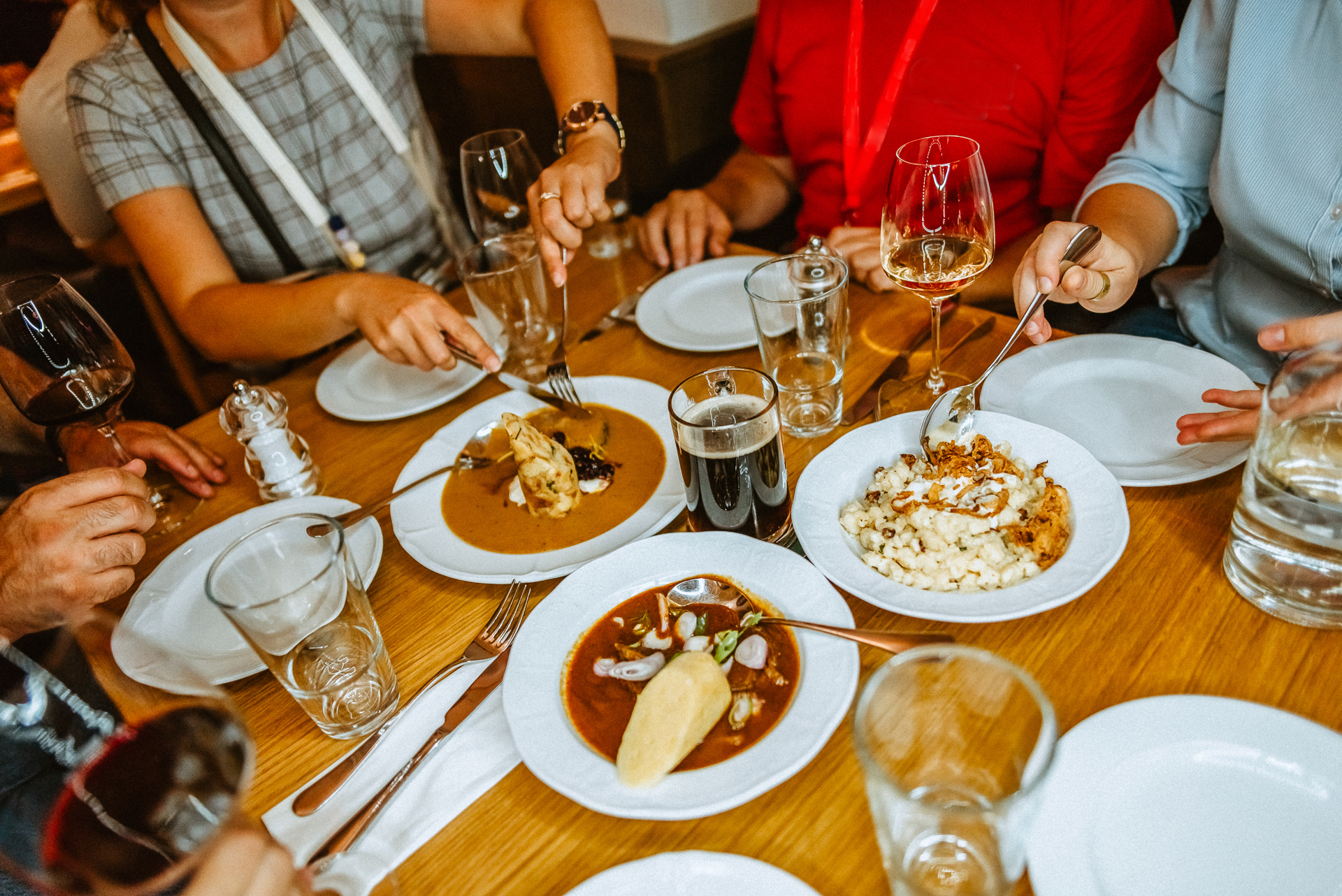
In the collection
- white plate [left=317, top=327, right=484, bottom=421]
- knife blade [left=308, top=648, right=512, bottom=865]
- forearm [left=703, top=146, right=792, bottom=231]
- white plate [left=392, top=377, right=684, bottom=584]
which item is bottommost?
forearm [left=703, top=146, right=792, bottom=231]

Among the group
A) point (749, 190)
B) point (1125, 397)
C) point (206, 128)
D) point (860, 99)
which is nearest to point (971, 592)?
point (1125, 397)

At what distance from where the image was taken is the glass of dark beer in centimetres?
105

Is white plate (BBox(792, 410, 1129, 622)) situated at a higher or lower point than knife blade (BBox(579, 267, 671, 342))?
higher

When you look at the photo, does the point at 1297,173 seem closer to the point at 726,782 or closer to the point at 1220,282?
the point at 1220,282

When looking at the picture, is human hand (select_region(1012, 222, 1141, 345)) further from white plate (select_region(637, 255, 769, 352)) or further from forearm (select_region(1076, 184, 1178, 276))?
white plate (select_region(637, 255, 769, 352))

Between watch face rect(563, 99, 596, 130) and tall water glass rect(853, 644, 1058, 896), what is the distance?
1743 mm

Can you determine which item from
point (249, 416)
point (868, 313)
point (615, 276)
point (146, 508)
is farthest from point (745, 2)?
point (146, 508)

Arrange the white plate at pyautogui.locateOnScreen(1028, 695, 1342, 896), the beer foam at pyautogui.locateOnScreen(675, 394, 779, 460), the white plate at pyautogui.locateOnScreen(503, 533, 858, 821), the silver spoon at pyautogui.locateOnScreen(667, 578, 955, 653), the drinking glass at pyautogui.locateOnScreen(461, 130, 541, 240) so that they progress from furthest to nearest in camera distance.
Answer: the drinking glass at pyautogui.locateOnScreen(461, 130, 541, 240), the beer foam at pyautogui.locateOnScreen(675, 394, 779, 460), the silver spoon at pyautogui.locateOnScreen(667, 578, 955, 653), the white plate at pyautogui.locateOnScreen(503, 533, 858, 821), the white plate at pyautogui.locateOnScreen(1028, 695, 1342, 896)

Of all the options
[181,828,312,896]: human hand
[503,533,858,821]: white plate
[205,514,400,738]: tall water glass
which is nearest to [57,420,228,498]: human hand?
[205,514,400,738]: tall water glass

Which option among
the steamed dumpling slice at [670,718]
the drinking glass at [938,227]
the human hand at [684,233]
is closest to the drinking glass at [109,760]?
the steamed dumpling slice at [670,718]

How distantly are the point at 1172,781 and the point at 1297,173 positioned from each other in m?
1.11

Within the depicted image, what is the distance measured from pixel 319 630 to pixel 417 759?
0.20 metres

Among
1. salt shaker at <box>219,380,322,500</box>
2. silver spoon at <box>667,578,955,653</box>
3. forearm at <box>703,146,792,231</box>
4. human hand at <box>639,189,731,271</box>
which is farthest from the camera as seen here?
forearm at <box>703,146,792,231</box>

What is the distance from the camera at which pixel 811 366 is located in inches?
54.6
